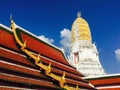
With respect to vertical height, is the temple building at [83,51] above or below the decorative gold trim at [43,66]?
above

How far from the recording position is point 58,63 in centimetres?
1909

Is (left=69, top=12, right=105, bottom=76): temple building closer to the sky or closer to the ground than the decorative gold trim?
closer to the sky

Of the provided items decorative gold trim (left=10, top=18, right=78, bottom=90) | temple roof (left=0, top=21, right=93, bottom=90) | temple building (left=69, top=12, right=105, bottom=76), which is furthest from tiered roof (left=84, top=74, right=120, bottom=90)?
temple building (left=69, top=12, right=105, bottom=76)

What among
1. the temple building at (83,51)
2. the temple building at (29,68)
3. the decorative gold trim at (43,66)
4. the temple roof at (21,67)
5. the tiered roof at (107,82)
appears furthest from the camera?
the temple building at (83,51)

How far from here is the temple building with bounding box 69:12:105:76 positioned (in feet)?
143

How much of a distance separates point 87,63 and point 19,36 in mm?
29341

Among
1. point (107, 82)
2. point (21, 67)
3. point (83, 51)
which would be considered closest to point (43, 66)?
point (21, 67)

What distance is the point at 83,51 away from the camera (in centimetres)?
4594

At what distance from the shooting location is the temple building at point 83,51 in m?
43.7

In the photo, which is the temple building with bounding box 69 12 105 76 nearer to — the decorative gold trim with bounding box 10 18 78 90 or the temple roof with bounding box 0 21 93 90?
the temple roof with bounding box 0 21 93 90

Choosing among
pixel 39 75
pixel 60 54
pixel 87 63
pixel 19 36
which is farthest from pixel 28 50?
pixel 87 63

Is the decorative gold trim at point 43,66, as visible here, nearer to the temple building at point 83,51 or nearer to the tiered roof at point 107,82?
the tiered roof at point 107,82

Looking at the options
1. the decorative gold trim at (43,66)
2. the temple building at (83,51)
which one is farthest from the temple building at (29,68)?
the temple building at (83,51)

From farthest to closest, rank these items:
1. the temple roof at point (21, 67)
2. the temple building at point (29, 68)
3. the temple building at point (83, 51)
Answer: the temple building at point (83, 51) < the temple building at point (29, 68) < the temple roof at point (21, 67)
